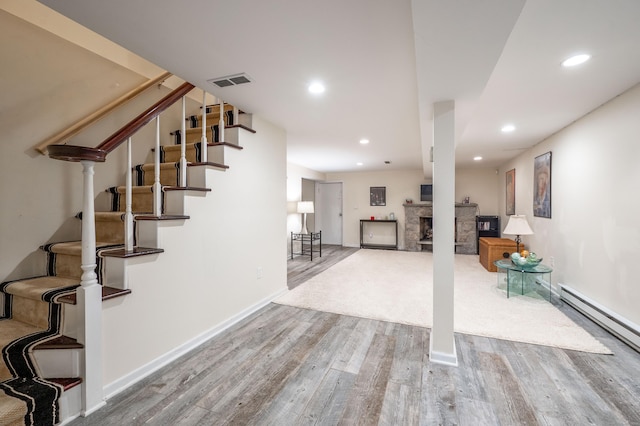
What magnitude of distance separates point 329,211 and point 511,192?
4.66 metres

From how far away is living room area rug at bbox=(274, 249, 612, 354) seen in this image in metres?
2.51

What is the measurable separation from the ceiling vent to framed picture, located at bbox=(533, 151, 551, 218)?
4221 mm

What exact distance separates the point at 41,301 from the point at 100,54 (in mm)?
2220

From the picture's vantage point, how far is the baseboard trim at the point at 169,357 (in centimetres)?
169

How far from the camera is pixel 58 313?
1641mm

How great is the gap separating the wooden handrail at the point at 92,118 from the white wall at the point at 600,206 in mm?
4446

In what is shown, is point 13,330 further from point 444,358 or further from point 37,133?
point 444,358

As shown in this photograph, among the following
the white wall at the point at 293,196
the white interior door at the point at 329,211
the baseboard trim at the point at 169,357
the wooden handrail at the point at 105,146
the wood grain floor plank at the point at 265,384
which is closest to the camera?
the wooden handrail at the point at 105,146

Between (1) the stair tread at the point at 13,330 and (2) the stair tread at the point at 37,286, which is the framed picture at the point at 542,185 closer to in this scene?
(2) the stair tread at the point at 37,286

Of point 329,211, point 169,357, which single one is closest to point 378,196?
point 329,211

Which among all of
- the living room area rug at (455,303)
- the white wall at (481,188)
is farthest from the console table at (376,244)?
the living room area rug at (455,303)

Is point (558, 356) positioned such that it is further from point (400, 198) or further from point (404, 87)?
point (400, 198)

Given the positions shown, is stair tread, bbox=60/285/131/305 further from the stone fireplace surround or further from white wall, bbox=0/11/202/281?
the stone fireplace surround

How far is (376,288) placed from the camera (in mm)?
3953
